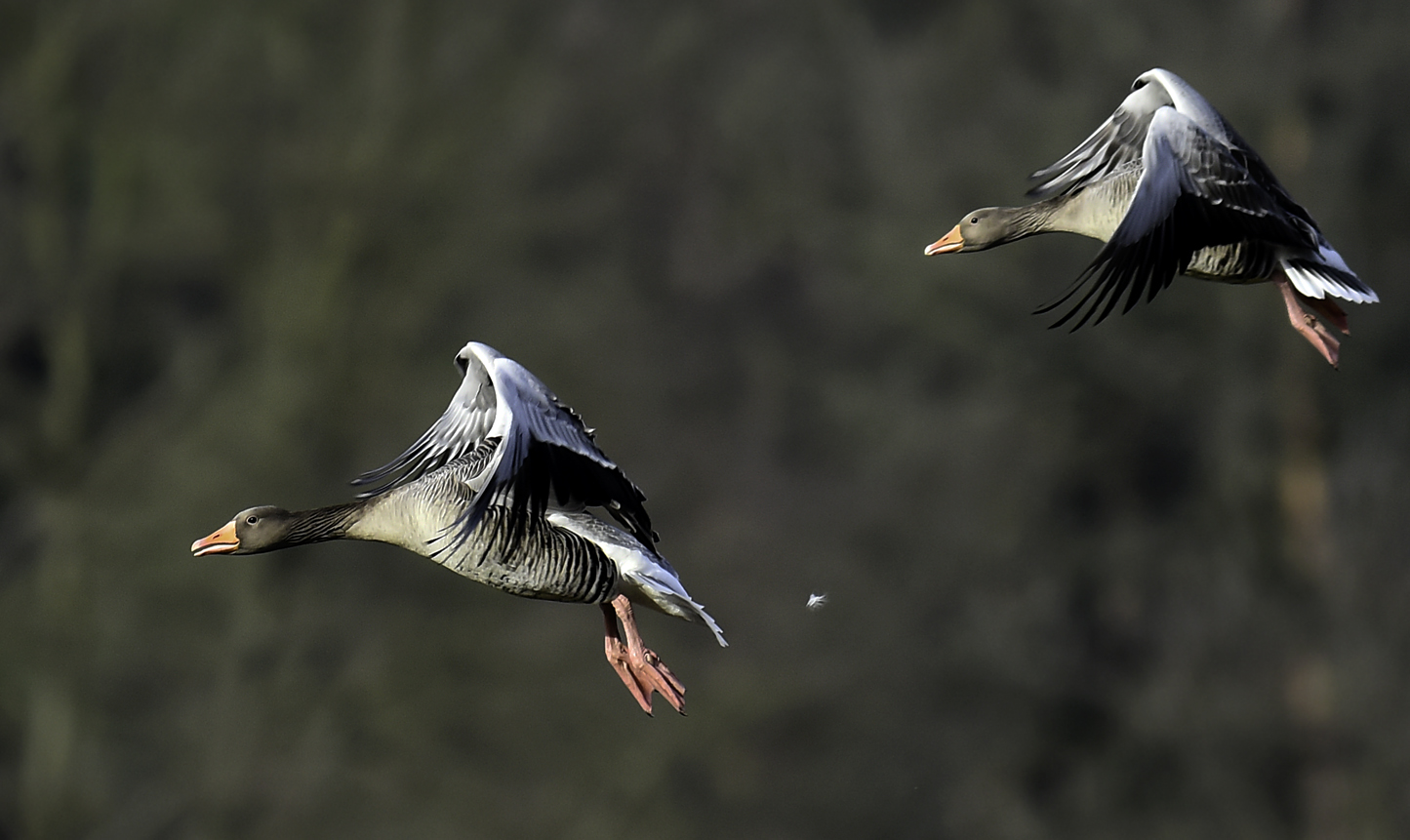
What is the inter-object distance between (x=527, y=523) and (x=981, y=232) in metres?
2.91

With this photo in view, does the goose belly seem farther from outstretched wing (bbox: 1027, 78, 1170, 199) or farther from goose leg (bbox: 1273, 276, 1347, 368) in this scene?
goose leg (bbox: 1273, 276, 1347, 368)

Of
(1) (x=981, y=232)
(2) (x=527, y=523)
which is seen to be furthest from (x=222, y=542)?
(1) (x=981, y=232)

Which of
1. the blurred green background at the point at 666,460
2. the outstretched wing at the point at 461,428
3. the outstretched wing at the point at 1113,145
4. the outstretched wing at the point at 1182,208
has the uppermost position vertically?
the blurred green background at the point at 666,460

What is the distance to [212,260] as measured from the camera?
23484 millimetres

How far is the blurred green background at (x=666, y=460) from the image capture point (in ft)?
70.2

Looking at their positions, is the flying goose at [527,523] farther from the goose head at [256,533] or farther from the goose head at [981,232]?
the goose head at [981,232]

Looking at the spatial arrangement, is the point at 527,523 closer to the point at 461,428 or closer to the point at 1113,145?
the point at 461,428

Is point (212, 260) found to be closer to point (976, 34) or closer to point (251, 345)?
point (251, 345)

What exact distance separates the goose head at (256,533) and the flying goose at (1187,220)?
3.44m

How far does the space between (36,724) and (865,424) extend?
9905 mm

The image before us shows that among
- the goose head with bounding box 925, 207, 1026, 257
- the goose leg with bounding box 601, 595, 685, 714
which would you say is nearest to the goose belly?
the goose leg with bounding box 601, 595, 685, 714

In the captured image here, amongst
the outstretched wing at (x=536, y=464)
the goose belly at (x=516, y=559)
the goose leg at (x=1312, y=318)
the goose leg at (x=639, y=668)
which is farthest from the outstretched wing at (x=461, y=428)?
the goose leg at (x=1312, y=318)

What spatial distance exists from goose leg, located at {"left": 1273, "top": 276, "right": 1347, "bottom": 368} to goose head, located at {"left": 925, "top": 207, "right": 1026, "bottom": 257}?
4.30ft

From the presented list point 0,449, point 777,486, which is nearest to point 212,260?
point 0,449
